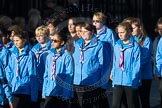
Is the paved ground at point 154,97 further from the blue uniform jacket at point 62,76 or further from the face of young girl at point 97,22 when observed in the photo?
the blue uniform jacket at point 62,76

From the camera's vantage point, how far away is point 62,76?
8.53m

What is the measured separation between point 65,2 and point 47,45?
570cm

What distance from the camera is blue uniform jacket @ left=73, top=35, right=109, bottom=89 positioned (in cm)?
902

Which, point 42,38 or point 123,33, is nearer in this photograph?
point 123,33

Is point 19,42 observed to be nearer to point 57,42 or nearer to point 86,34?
point 57,42

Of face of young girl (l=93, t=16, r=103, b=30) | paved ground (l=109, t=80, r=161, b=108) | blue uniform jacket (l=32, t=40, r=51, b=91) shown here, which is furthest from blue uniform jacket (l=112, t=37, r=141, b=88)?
paved ground (l=109, t=80, r=161, b=108)

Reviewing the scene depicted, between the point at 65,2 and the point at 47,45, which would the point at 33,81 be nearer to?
the point at 47,45

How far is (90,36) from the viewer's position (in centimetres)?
911

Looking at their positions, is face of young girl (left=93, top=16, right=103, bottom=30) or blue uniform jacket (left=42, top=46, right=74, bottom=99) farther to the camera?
face of young girl (left=93, top=16, right=103, bottom=30)

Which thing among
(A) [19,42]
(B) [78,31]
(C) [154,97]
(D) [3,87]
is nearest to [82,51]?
(B) [78,31]

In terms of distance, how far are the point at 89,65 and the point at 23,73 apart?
1126mm

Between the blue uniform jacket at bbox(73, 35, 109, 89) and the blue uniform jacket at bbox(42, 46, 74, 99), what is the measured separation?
1.47 feet

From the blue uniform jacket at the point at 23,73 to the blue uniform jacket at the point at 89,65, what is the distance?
88 centimetres

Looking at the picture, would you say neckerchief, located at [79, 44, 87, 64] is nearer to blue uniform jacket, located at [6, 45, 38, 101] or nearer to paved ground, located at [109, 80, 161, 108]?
blue uniform jacket, located at [6, 45, 38, 101]
